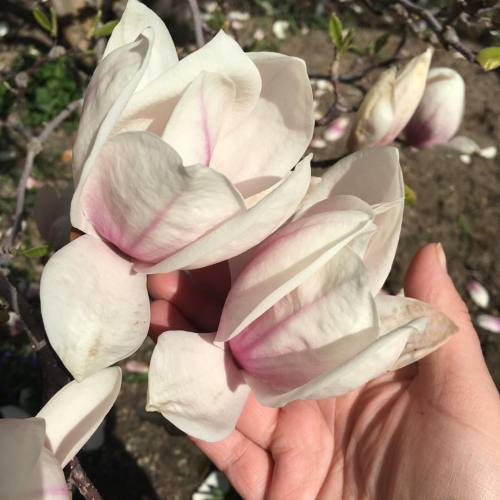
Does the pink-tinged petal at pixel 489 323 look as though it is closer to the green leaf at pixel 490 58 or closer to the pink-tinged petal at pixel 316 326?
the green leaf at pixel 490 58

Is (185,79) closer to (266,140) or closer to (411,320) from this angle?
(266,140)

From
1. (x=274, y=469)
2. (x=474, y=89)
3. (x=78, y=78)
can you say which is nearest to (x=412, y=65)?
(x=274, y=469)

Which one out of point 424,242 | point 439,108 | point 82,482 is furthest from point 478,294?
point 82,482

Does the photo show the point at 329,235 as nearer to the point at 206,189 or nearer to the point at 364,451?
the point at 206,189

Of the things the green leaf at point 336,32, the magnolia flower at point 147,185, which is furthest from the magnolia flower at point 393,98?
the magnolia flower at point 147,185

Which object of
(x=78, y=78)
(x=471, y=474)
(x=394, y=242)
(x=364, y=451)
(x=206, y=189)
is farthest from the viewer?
(x=78, y=78)

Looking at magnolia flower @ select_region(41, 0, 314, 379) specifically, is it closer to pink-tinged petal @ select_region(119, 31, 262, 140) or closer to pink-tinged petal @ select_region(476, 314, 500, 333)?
pink-tinged petal @ select_region(119, 31, 262, 140)
